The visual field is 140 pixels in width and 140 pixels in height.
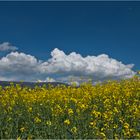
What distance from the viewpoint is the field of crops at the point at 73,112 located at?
1079cm

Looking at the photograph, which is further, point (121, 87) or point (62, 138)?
point (121, 87)

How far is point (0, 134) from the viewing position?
36.0 ft

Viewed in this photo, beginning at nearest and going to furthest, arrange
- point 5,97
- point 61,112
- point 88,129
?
point 88,129 → point 61,112 → point 5,97

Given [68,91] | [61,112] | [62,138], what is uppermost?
[68,91]

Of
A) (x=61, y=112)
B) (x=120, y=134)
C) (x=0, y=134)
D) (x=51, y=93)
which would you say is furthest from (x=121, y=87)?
(x=0, y=134)

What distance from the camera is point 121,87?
1510 centimetres

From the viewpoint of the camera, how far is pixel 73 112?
12414mm

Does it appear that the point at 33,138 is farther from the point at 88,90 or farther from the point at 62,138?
the point at 88,90

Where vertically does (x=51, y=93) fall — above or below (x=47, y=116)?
above

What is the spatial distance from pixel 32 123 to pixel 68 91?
3717mm

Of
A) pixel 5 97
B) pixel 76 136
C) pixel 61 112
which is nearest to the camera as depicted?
pixel 76 136

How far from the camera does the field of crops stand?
10789mm

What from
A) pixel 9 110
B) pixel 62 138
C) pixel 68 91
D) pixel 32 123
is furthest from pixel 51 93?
pixel 62 138

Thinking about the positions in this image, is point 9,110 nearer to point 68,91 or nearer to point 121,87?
point 68,91
